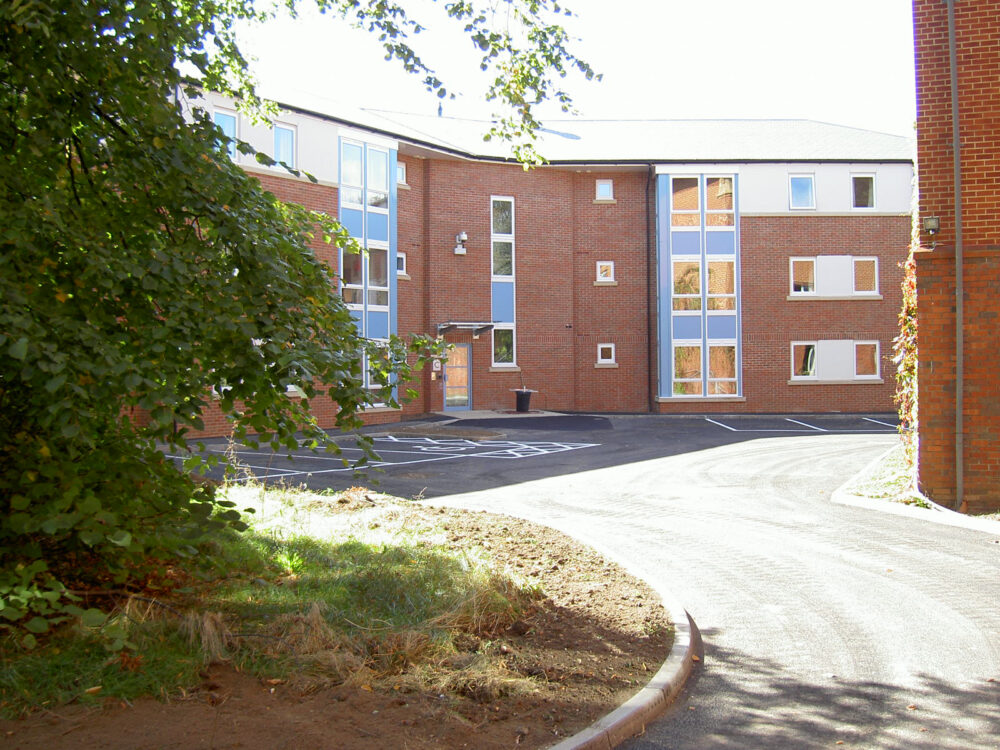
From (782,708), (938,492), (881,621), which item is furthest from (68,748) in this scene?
(938,492)

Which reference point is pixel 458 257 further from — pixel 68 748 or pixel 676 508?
pixel 68 748

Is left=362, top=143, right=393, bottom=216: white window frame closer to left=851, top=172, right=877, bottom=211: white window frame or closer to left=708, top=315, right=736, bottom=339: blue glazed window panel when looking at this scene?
left=708, top=315, right=736, bottom=339: blue glazed window panel

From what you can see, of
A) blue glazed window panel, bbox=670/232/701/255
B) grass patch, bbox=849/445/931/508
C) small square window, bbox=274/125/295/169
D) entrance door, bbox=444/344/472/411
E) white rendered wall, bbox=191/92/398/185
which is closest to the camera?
grass patch, bbox=849/445/931/508

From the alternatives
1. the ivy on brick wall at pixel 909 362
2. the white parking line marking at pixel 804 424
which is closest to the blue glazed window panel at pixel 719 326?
the white parking line marking at pixel 804 424

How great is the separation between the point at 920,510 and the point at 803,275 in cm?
2129

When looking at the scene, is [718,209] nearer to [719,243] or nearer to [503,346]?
[719,243]

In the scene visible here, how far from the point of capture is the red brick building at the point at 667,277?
3006 cm

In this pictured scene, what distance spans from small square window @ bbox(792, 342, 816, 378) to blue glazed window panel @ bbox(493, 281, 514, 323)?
10163 mm

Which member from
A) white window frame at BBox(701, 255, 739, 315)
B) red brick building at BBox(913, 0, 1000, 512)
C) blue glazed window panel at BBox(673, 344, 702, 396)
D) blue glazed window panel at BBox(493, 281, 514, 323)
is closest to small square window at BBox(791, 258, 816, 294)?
white window frame at BBox(701, 255, 739, 315)

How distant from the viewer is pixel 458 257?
29.7 meters

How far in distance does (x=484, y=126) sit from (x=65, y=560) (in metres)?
32.6

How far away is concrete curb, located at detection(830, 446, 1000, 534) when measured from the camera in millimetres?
9857

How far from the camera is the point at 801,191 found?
3062 cm

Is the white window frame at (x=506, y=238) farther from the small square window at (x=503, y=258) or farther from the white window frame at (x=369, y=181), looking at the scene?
the white window frame at (x=369, y=181)
